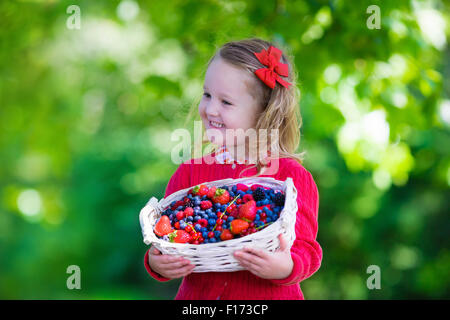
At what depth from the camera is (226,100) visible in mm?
1483

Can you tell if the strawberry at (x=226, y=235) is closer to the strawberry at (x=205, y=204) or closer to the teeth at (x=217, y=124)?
the strawberry at (x=205, y=204)

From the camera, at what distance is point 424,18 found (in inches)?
93.3

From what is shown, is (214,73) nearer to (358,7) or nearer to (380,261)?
(358,7)

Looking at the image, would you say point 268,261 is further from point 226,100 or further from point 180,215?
point 226,100

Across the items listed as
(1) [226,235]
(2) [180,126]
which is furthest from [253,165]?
(2) [180,126]

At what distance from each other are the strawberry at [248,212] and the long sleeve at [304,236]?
0.50ft

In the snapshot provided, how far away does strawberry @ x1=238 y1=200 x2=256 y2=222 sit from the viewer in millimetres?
1322

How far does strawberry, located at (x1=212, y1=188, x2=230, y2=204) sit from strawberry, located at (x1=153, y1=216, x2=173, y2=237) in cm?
15

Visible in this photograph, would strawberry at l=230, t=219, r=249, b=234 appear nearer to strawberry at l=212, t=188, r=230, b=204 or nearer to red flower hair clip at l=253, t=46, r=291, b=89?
strawberry at l=212, t=188, r=230, b=204

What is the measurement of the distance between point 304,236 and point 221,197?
0.26m

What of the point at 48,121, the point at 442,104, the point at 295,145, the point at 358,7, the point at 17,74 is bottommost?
the point at 295,145

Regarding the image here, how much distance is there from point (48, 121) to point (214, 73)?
2180 mm

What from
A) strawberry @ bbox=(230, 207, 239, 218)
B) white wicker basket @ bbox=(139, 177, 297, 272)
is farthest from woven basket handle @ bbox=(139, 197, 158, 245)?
strawberry @ bbox=(230, 207, 239, 218)
